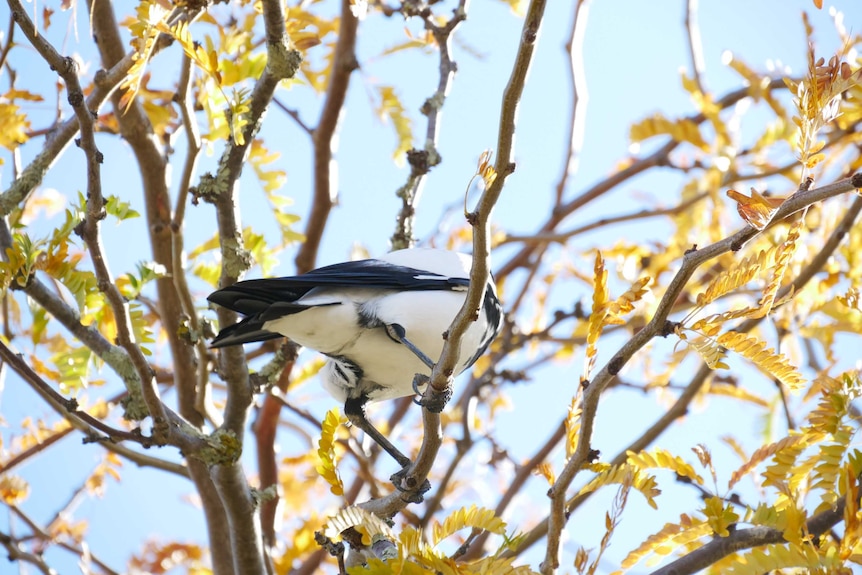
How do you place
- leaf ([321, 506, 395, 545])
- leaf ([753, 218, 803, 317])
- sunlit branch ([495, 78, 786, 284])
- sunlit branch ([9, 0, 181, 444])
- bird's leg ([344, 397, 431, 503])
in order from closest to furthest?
leaf ([753, 218, 803, 317]) < leaf ([321, 506, 395, 545]) < sunlit branch ([9, 0, 181, 444]) < bird's leg ([344, 397, 431, 503]) < sunlit branch ([495, 78, 786, 284])

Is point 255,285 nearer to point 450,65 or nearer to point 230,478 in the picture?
point 230,478

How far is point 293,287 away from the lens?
3852 millimetres

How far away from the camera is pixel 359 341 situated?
4074mm

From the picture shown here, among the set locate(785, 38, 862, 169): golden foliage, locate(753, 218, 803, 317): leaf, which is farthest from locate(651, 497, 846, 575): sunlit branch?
Result: locate(785, 38, 862, 169): golden foliage

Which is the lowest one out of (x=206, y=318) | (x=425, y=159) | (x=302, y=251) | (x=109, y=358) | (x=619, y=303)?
(x=619, y=303)

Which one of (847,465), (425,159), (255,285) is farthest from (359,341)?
(847,465)

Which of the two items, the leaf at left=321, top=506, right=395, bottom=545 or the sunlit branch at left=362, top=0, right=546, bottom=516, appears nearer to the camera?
the sunlit branch at left=362, top=0, right=546, bottom=516

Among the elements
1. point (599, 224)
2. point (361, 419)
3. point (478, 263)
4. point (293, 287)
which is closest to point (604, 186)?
point (599, 224)

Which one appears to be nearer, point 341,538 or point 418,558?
point 418,558

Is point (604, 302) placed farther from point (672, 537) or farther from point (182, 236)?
point (182, 236)

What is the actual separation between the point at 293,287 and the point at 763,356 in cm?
208

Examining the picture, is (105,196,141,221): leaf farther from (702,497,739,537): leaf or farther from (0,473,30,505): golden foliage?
(702,497,739,537): leaf

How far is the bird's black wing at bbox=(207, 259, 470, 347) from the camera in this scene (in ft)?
12.1

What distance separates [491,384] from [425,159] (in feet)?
5.56
